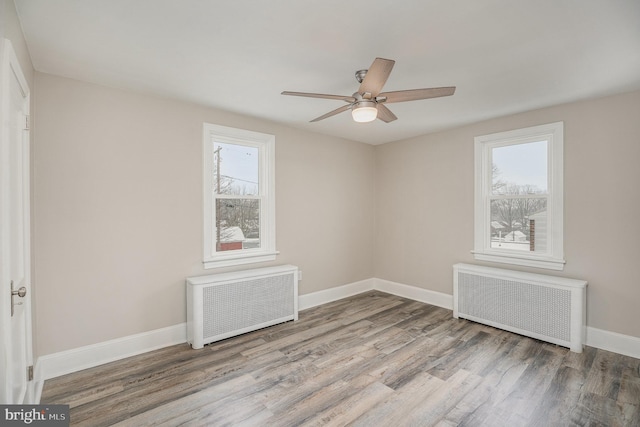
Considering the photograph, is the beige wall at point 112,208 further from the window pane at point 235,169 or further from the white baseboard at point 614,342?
the white baseboard at point 614,342

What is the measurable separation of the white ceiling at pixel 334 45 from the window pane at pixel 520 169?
652 mm

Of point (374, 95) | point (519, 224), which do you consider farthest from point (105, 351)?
point (519, 224)

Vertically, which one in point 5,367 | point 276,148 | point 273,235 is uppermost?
point 276,148

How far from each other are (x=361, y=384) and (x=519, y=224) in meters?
2.77

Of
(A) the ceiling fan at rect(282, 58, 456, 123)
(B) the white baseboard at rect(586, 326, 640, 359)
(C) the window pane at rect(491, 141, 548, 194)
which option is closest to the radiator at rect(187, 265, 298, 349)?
(A) the ceiling fan at rect(282, 58, 456, 123)

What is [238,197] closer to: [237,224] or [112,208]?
[237,224]

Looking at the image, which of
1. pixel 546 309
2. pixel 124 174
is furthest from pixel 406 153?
pixel 124 174

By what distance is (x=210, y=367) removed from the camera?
277cm

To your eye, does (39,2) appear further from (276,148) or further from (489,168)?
(489,168)

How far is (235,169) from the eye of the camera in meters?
3.81

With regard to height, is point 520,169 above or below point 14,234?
above

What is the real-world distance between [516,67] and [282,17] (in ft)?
6.28

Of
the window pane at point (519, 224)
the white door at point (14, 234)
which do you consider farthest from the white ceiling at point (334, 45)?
the window pane at point (519, 224)

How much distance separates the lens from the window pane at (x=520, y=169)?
358cm
